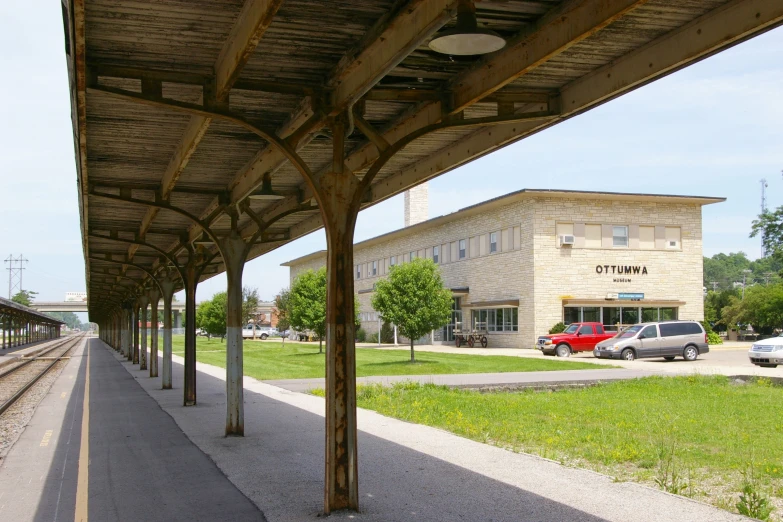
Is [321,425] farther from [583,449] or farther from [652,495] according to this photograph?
[652,495]

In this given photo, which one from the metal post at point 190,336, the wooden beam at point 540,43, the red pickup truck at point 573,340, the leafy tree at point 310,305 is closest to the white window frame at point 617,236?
the red pickup truck at point 573,340

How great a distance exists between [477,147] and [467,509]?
4187 mm

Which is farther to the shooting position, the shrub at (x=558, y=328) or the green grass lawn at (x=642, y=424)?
the shrub at (x=558, y=328)

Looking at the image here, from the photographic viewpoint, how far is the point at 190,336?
747 inches

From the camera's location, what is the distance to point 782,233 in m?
65.9

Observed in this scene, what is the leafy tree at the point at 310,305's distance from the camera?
47000mm

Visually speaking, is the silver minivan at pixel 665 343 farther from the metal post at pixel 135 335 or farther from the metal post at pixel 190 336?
the metal post at pixel 135 335

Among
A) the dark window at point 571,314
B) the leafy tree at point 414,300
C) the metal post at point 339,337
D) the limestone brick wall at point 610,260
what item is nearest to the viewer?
the metal post at point 339,337

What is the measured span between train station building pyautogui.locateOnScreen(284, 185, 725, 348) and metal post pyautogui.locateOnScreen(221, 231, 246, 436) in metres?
34.3

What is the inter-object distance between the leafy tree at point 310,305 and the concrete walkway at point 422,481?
3152cm

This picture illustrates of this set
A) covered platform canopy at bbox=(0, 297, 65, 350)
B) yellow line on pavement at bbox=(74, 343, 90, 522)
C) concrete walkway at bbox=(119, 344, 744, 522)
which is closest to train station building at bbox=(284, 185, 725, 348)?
yellow line on pavement at bbox=(74, 343, 90, 522)

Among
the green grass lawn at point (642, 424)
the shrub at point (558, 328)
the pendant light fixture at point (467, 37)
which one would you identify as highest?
the pendant light fixture at point (467, 37)

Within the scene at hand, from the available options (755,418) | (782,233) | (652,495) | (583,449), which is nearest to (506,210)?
(782,233)

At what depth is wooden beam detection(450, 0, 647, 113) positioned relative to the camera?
598 centimetres
